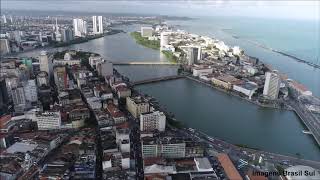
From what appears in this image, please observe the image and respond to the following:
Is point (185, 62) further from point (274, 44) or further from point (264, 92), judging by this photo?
point (274, 44)

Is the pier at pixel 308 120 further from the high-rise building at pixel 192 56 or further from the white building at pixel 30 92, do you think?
the white building at pixel 30 92

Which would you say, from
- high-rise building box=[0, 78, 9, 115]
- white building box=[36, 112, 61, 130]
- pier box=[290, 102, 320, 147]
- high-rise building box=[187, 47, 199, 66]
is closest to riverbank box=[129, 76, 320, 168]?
pier box=[290, 102, 320, 147]

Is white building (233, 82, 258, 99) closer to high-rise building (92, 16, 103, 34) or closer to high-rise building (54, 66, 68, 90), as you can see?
high-rise building (54, 66, 68, 90)

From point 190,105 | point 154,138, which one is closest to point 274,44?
point 190,105

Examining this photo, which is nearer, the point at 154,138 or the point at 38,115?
the point at 154,138

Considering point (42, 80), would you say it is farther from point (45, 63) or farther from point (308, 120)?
point (308, 120)

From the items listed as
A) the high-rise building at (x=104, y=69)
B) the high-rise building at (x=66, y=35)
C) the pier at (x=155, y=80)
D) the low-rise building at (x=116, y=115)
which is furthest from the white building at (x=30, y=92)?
the high-rise building at (x=66, y=35)
